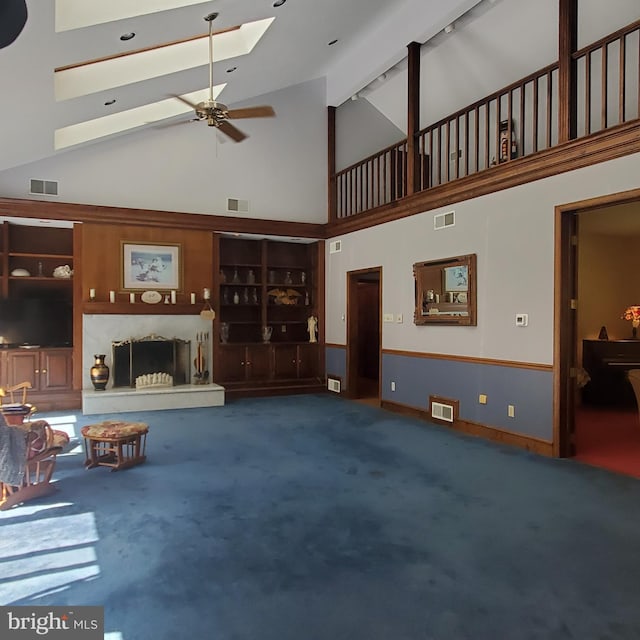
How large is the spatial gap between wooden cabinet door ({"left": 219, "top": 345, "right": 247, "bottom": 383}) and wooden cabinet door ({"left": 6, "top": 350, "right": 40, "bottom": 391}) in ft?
8.96

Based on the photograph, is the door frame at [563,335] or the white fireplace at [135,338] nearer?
the door frame at [563,335]

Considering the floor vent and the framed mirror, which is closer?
the framed mirror

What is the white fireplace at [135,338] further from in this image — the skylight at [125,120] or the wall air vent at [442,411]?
the wall air vent at [442,411]

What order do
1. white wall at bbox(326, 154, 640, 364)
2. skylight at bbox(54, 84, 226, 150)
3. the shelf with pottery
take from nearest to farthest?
white wall at bbox(326, 154, 640, 364) → skylight at bbox(54, 84, 226, 150) → the shelf with pottery

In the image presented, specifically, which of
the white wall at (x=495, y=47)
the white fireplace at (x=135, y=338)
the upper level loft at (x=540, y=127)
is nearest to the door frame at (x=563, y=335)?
the upper level loft at (x=540, y=127)

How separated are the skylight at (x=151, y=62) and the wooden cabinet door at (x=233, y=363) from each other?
14.5ft

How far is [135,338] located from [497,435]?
17.7ft

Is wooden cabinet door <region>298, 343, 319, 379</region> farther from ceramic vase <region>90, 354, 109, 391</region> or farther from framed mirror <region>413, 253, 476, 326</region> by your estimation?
ceramic vase <region>90, 354, 109, 391</region>

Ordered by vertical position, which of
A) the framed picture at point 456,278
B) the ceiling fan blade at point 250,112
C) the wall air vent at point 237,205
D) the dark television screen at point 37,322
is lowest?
the dark television screen at point 37,322

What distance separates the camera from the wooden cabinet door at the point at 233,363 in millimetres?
8820

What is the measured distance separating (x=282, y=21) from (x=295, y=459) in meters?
4.75

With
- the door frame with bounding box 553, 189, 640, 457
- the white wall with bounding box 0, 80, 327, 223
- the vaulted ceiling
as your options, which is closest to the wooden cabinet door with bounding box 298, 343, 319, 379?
the white wall with bounding box 0, 80, 327, 223

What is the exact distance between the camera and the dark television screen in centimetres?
754

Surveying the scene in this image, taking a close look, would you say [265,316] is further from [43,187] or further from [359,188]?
[43,187]
